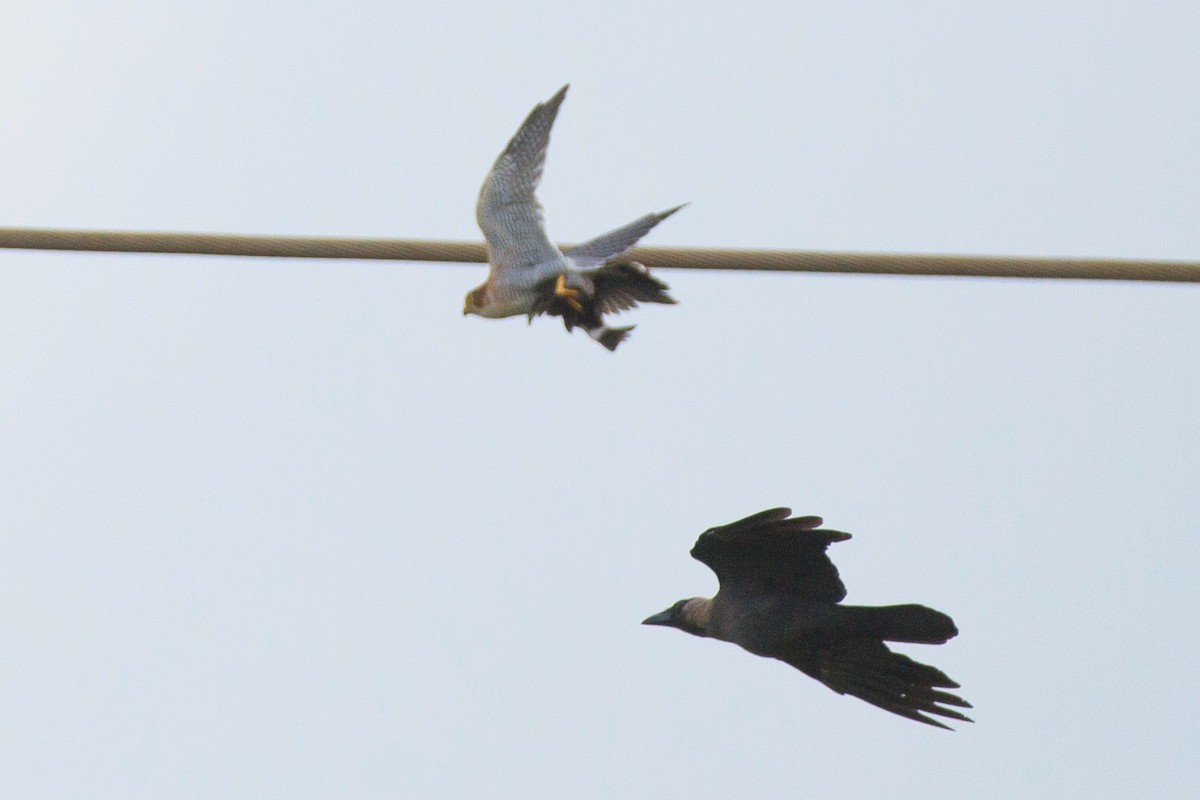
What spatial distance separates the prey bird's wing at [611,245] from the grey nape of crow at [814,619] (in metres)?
1.85

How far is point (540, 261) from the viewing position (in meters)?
5.65

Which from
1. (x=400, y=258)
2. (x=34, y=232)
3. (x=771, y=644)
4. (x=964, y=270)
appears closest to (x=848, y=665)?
(x=771, y=644)

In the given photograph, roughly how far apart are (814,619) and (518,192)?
7.42 feet

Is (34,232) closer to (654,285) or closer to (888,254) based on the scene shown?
(654,285)

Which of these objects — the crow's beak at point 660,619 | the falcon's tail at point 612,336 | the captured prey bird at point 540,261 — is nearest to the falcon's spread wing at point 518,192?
the captured prey bird at point 540,261

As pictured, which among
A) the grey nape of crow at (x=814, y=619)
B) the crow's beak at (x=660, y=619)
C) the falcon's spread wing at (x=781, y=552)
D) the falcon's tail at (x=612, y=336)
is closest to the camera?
the falcon's tail at (x=612, y=336)

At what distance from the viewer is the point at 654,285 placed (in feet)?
18.1

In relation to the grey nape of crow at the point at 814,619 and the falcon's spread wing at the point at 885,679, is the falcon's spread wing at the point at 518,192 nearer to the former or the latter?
the grey nape of crow at the point at 814,619

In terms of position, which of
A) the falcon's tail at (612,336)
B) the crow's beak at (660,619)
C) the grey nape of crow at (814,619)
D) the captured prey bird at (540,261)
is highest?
the captured prey bird at (540,261)

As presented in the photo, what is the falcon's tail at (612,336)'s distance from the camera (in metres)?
5.47

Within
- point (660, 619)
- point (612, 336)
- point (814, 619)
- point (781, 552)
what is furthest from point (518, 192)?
point (660, 619)

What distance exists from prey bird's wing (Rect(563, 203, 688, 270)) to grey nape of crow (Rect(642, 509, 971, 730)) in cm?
185

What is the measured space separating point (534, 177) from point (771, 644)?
229cm

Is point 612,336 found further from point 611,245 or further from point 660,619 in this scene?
point 660,619
